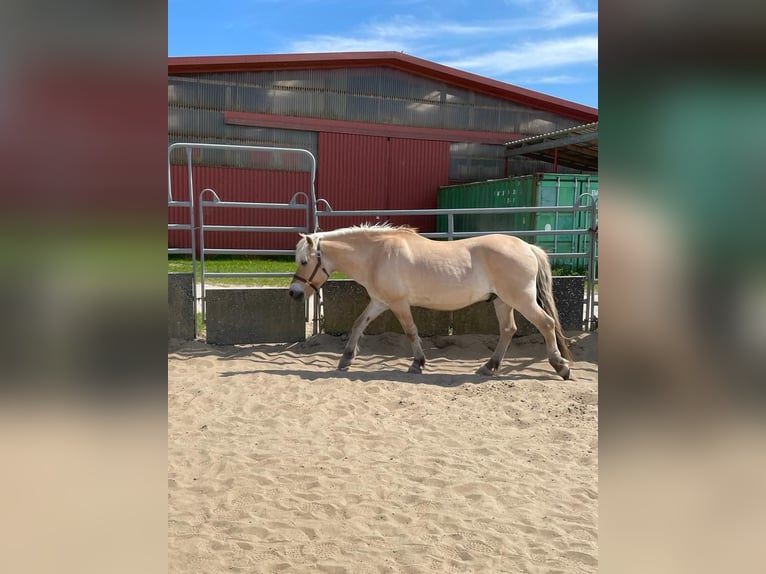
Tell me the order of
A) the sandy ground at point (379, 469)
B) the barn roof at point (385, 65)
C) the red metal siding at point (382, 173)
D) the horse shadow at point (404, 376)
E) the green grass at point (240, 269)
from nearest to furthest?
the sandy ground at point (379, 469) < the horse shadow at point (404, 376) < the green grass at point (240, 269) < the barn roof at point (385, 65) < the red metal siding at point (382, 173)

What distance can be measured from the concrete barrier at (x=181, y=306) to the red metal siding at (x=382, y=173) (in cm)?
974

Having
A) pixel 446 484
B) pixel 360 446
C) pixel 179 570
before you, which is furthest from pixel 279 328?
pixel 179 570

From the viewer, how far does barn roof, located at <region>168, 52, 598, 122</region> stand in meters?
15.0

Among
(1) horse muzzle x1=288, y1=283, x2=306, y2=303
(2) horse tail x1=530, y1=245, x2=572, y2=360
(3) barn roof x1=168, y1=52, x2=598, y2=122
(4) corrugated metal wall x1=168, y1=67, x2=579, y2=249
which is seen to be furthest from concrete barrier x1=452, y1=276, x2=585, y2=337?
(3) barn roof x1=168, y1=52, x2=598, y2=122

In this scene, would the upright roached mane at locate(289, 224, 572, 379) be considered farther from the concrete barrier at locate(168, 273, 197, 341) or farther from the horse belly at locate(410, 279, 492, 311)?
the concrete barrier at locate(168, 273, 197, 341)

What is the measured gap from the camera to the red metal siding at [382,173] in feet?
54.1

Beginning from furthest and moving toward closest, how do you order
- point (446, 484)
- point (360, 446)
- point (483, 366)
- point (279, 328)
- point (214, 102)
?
point (214, 102) < point (279, 328) < point (483, 366) < point (360, 446) < point (446, 484)

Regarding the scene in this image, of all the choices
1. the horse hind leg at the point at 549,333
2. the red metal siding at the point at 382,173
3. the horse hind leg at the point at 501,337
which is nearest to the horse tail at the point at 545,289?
the horse hind leg at the point at 549,333

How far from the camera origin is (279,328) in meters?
6.97

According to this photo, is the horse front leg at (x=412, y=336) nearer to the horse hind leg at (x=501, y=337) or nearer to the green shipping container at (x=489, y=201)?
the horse hind leg at (x=501, y=337)

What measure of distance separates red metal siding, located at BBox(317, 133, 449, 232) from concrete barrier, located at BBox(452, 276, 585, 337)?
923cm
